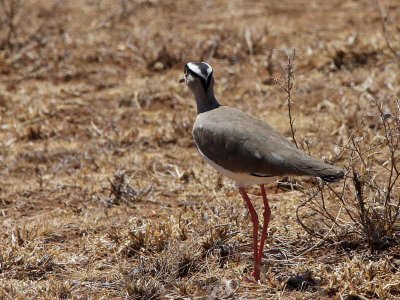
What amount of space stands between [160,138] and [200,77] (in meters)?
2.37

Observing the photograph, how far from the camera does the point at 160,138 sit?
28.3 ft

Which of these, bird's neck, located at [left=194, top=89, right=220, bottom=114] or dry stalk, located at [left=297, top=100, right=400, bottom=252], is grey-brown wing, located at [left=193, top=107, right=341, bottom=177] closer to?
bird's neck, located at [left=194, top=89, right=220, bottom=114]

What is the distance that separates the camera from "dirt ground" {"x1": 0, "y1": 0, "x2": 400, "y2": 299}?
18.5ft

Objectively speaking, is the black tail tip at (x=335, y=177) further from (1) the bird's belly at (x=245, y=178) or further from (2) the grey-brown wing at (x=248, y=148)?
(1) the bird's belly at (x=245, y=178)

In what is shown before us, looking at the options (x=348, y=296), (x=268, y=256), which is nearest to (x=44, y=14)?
(x=268, y=256)

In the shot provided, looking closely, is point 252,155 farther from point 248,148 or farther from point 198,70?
point 198,70

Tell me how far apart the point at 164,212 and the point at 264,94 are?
3162mm

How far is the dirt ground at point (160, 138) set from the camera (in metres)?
5.65

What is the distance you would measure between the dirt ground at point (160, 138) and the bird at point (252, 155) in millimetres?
364

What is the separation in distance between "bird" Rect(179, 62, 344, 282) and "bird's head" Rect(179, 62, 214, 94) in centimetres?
26

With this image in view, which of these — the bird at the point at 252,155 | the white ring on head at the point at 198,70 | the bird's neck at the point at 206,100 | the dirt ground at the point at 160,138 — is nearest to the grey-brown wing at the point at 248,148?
the bird at the point at 252,155

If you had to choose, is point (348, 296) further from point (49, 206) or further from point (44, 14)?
point (44, 14)

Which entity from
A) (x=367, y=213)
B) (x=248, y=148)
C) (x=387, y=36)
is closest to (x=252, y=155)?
(x=248, y=148)

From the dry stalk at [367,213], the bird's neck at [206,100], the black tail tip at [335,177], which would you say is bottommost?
the dry stalk at [367,213]
